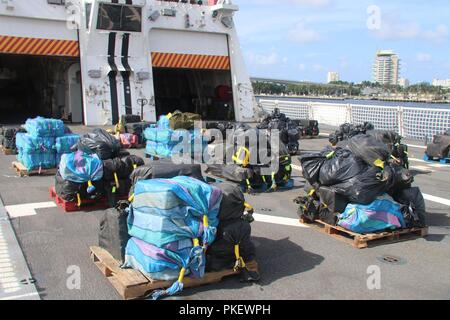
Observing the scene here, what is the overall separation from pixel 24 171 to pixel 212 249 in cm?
657

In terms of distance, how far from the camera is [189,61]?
18484 mm

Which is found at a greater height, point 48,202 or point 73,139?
point 73,139

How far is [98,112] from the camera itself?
1653 cm

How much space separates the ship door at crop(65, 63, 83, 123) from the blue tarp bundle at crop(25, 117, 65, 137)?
27.5 feet

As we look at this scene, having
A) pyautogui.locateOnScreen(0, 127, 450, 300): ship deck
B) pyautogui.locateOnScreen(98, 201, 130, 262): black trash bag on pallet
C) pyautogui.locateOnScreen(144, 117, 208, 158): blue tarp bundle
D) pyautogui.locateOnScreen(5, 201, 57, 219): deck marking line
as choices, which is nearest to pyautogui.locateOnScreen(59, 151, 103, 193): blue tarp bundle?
pyautogui.locateOnScreen(0, 127, 450, 300): ship deck

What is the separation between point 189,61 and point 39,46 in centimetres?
573

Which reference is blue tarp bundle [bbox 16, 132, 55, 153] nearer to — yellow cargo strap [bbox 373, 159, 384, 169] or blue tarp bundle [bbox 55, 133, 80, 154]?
blue tarp bundle [bbox 55, 133, 80, 154]

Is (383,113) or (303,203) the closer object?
(303,203)

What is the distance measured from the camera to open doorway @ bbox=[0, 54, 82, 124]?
744 inches

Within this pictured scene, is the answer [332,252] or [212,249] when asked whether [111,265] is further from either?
[332,252]

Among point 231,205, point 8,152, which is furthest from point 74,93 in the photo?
point 231,205

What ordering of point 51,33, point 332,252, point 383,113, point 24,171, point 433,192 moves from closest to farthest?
point 332,252 → point 433,192 → point 24,171 → point 51,33 → point 383,113

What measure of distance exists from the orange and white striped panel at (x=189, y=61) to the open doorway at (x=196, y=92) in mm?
1134
